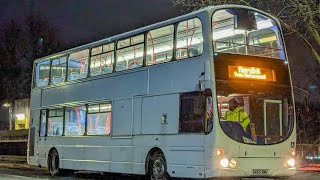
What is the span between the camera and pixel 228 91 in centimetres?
1225

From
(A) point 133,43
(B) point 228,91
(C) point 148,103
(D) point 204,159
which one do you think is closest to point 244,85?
(B) point 228,91

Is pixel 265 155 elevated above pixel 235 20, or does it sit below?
below

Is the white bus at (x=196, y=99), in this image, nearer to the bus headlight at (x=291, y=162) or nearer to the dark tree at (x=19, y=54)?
the bus headlight at (x=291, y=162)

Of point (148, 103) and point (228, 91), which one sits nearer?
point (228, 91)

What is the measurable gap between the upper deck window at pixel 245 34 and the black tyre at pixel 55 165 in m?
9.02

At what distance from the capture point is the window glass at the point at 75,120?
17.6 m

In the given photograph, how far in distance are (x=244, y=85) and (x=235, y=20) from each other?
5.82 feet

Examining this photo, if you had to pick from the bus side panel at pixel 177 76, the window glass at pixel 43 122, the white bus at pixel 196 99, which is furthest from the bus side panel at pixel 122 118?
the window glass at pixel 43 122

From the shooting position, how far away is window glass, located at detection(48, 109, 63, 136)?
19.1 m

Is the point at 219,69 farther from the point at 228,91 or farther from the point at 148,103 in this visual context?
the point at 148,103

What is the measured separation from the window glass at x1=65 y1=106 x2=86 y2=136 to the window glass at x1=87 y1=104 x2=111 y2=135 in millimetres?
449

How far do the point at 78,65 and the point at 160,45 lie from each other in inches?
198

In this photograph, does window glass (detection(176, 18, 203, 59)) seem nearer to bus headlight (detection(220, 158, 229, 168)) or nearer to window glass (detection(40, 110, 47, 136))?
bus headlight (detection(220, 158, 229, 168))

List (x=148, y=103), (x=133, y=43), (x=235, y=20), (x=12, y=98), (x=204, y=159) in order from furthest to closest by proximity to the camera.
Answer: (x=12, y=98) < (x=133, y=43) < (x=148, y=103) < (x=235, y=20) < (x=204, y=159)
